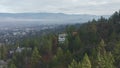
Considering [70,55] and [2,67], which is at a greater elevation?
[70,55]

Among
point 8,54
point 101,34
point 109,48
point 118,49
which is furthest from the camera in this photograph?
point 8,54

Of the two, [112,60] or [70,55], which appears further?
[70,55]

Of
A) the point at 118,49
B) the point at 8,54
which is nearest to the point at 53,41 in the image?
the point at 8,54

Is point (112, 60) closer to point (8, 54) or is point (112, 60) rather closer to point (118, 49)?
point (118, 49)

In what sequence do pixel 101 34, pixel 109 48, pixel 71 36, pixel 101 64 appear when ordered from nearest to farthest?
pixel 101 64, pixel 109 48, pixel 101 34, pixel 71 36

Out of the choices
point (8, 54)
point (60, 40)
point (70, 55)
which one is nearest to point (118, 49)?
point (70, 55)

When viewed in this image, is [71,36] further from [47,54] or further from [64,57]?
[64,57]
